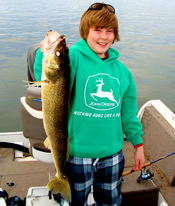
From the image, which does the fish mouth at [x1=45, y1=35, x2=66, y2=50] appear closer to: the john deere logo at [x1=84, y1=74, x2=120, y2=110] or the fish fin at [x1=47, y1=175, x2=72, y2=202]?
the john deere logo at [x1=84, y1=74, x2=120, y2=110]

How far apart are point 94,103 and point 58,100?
0.38 metres

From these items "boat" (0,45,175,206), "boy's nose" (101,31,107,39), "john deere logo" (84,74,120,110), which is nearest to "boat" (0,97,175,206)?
"boat" (0,45,175,206)

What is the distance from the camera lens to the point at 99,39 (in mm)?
2104

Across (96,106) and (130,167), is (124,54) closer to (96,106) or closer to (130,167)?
(130,167)

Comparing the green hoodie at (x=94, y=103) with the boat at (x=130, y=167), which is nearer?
the green hoodie at (x=94, y=103)

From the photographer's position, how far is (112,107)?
2143 millimetres

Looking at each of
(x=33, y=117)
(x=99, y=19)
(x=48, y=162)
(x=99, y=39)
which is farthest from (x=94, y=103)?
(x=48, y=162)

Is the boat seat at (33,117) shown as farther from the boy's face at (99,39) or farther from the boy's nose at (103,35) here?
the boy's nose at (103,35)

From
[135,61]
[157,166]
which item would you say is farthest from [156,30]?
[157,166]

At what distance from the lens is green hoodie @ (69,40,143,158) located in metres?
2.05

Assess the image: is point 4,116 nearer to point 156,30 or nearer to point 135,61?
point 135,61

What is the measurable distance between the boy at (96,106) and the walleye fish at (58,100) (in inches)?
4.7

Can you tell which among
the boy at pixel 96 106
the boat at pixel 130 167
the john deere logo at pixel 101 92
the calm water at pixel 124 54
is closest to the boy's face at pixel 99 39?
the boy at pixel 96 106

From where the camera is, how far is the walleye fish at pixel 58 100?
1.69 m
